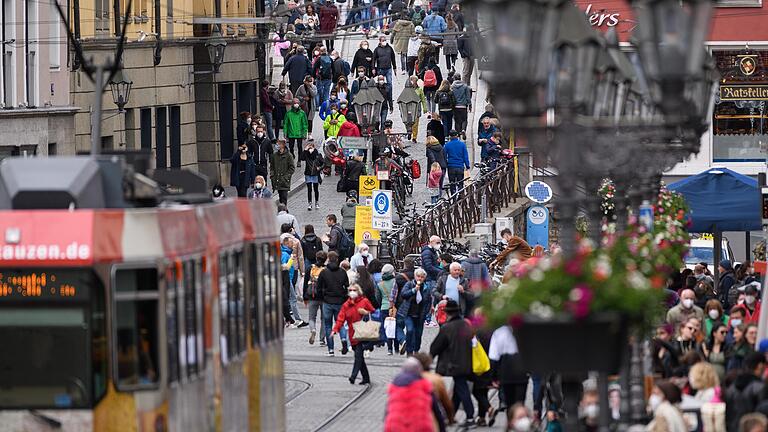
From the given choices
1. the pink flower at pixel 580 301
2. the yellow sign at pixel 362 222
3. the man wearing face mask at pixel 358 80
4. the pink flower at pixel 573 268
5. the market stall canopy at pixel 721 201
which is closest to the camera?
the pink flower at pixel 580 301

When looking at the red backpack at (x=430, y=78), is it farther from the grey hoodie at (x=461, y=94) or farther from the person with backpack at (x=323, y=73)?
the grey hoodie at (x=461, y=94)

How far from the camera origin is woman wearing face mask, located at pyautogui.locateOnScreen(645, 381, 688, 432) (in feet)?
58.7

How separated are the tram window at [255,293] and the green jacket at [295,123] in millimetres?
31718

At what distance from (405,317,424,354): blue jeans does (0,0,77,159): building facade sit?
45.2 feet

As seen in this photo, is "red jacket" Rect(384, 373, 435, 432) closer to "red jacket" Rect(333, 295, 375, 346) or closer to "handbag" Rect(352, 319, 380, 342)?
"handbag" Rect(352, 319, 380, 342)

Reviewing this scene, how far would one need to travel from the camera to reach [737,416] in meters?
19.2

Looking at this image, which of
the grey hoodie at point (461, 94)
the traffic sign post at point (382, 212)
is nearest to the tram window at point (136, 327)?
the traffic sign post at point (382, 212)

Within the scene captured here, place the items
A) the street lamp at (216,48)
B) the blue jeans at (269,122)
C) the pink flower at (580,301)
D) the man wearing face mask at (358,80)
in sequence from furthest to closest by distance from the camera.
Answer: the blue jeans at (269,122), the man wearing face mask at (358,80), the street lamp at (216,48), the pink flower at (580,301)

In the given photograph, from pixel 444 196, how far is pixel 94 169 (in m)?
32.5

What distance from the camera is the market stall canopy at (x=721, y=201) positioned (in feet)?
109

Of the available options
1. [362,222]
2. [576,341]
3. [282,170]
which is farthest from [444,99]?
[576,341]

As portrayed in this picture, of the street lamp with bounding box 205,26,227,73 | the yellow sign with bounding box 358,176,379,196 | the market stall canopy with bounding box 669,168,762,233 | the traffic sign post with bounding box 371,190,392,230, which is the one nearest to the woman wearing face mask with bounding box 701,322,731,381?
the market stall canopy with bounding box 669,168,762,233

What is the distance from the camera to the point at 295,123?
52.6m

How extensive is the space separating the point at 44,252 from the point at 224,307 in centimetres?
272
